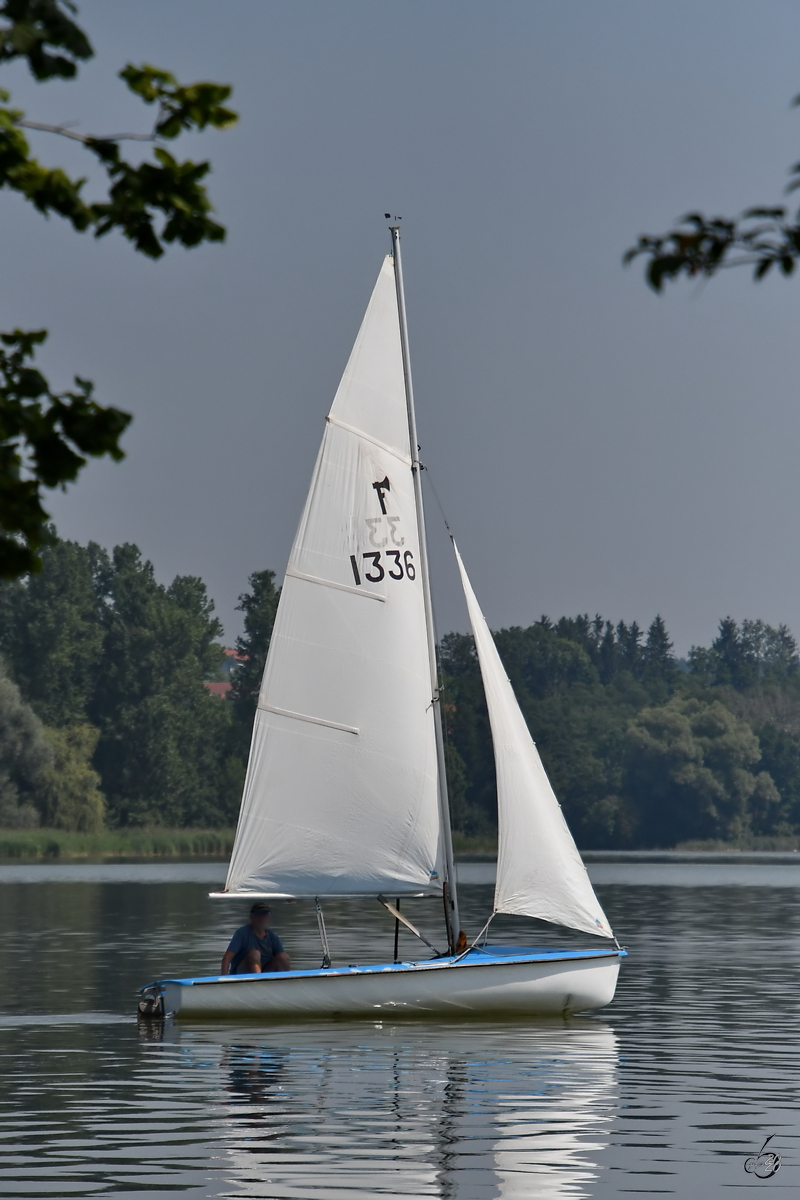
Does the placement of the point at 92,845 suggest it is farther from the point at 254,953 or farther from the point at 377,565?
the point at 254,953

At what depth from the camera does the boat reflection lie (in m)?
13.4

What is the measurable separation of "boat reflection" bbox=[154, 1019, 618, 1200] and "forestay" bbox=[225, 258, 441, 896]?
7.62 feet

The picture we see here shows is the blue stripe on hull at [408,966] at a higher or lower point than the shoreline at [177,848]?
lower

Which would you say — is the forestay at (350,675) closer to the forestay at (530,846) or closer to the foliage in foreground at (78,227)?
the forestay at (530,846)

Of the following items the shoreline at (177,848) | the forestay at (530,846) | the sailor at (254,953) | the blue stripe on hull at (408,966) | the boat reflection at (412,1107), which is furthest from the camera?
the shoreline at (177,848)

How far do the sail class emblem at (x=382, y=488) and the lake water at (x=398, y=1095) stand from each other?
21.3 ft

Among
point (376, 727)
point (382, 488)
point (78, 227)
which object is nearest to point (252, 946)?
point (376, 727)

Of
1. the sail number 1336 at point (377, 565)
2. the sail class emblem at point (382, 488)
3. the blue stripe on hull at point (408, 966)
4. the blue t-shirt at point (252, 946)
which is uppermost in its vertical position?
the sail class emblem at point (382, 488)

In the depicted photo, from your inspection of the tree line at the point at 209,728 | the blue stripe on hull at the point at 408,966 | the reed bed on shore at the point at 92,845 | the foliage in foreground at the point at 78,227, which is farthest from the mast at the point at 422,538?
the tree line at the point at 209,728

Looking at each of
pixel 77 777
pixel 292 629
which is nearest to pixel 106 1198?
pixel 292 629

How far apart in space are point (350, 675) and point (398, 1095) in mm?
7278

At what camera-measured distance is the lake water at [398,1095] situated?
13.5 m

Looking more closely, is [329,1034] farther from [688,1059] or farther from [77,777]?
[77,777]

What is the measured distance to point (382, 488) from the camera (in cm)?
2350
